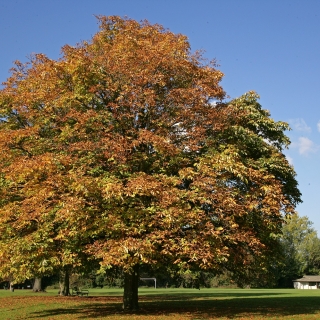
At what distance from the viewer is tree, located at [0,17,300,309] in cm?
1811

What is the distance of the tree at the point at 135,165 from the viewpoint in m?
18.1

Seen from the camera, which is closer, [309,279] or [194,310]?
[194,310]

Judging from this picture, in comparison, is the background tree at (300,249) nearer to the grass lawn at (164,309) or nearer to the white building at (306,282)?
the white building at (306,282)

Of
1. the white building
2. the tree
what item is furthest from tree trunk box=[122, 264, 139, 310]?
the white building

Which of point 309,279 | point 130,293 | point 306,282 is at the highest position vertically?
point 130,293

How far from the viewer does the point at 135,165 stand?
20.6 meters

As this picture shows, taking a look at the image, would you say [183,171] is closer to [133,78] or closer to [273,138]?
[133,78]

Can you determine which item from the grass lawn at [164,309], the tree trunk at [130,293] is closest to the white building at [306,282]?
the grass lawn at [164,309]

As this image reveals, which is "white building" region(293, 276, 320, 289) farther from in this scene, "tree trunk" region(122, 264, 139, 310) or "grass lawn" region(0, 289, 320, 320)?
"tree trunk" region(122, 264, 139, 310)

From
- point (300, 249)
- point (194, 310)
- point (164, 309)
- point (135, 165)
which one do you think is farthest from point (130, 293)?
point (300, 249)

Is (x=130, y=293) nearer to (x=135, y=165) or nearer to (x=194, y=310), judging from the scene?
(x=194, y=310)

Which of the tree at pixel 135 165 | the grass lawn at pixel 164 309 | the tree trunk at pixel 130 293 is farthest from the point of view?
the tree trunk at pixel 130 293

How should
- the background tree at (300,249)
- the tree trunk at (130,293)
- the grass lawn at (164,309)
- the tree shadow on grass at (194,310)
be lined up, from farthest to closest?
the background tree at (300,249), the tree trunk at (130,293), the tree shadow on grass at (194,310), the grass lawn at (164,309)

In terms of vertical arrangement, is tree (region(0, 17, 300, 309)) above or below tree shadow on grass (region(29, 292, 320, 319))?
above
